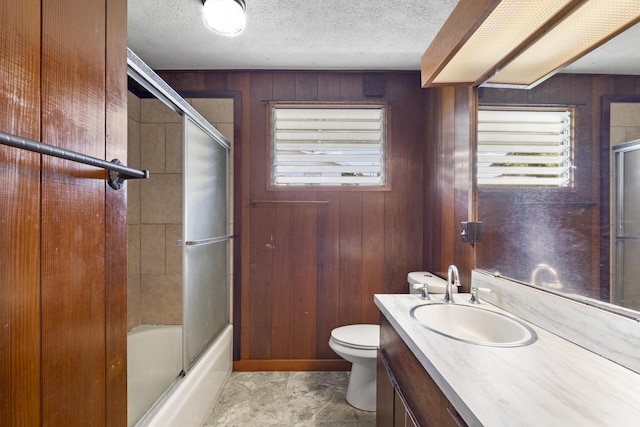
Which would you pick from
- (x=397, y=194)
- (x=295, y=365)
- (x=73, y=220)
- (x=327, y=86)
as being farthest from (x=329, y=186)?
(x=73, y=220)

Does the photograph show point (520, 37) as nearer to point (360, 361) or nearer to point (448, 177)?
point (448, 177)

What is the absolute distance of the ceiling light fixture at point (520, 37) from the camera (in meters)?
0.90

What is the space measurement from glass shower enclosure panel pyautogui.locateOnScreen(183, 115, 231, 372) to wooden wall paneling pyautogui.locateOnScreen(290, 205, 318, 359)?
1.69 ft

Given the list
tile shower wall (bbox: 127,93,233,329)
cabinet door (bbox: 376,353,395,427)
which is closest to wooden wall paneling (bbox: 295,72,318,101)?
tile shower wall (bbox: 127,93,233,329)

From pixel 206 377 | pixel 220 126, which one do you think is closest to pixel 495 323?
pixel 206 377

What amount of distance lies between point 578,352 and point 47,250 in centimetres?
133

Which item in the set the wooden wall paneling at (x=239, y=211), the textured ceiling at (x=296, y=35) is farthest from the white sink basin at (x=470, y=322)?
the textured ceiling at (x=296, y=35)

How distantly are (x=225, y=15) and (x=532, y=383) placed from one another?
1939mm

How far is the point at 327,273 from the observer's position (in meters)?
2.28

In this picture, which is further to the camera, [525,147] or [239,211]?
[239,211]

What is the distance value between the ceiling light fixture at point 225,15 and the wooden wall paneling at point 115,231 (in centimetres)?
89

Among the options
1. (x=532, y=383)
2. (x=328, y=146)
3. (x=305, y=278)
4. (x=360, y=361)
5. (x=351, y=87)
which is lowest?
(x=360, y=361)

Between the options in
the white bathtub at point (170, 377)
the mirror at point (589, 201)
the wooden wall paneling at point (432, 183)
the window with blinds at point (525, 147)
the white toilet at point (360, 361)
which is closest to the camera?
the mirror at point (589, 201)

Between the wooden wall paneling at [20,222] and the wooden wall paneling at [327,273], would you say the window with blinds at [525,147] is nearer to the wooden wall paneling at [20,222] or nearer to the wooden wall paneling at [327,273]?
the wooden wall paneling at [327,273]
